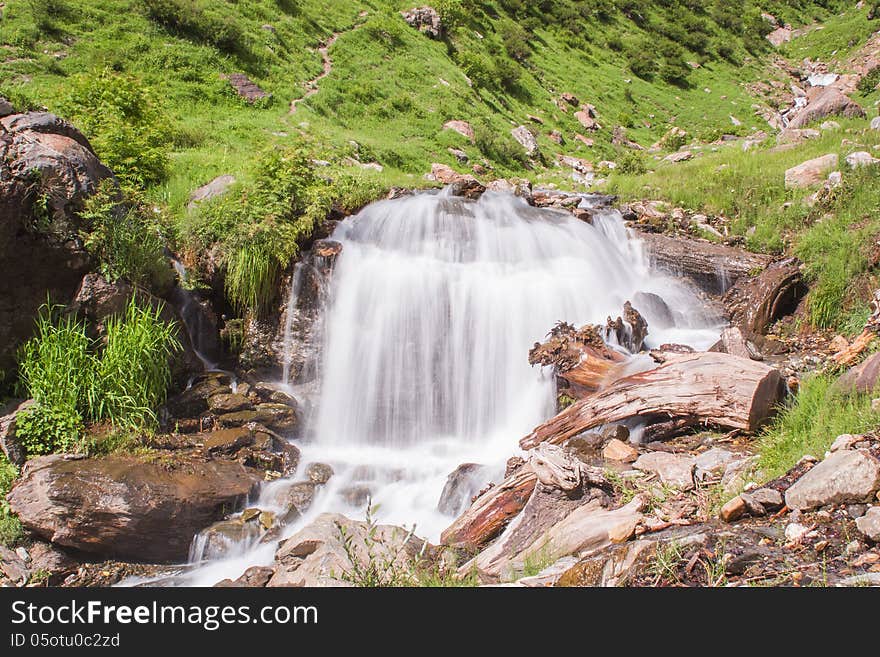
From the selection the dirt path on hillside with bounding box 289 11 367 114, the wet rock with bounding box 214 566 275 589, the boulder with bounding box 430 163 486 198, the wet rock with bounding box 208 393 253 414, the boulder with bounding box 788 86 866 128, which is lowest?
the wet rock with bounding box 214 566 275 589

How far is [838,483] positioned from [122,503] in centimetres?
677

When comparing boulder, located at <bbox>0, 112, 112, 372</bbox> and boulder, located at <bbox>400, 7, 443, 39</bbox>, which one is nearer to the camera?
boulder, located at <bbox>0, 112, 112, 372</bbox>

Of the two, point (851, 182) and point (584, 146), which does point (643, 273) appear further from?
point (584, 146)

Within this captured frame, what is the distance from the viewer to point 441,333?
968 centimetres

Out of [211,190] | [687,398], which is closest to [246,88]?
[211,190]

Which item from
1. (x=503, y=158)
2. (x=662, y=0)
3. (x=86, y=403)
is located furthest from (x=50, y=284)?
(x=662, y=0)

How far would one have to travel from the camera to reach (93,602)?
136 inches

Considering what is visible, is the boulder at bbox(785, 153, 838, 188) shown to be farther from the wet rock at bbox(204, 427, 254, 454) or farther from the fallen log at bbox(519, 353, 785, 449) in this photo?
the wet rock at bbox(204, 427, 254, 454)

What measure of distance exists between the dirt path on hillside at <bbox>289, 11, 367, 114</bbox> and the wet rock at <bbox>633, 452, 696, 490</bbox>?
17414 mm

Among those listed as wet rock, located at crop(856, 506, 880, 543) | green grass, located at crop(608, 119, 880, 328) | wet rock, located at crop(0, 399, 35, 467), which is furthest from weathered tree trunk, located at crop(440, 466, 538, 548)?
green grass, located at crop(608, 119, 880, 328)

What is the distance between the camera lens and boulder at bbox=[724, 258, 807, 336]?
9828 mm

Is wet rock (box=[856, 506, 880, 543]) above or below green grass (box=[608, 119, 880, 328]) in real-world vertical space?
below

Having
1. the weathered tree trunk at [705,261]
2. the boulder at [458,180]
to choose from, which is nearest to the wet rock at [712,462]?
the weathered tree trunk at [705,261]

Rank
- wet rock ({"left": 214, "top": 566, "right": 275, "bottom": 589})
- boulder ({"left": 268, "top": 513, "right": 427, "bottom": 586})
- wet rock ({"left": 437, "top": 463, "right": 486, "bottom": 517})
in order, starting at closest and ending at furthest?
boulder ({"left": 268, "top": 513, "right": 427, "bottom": 586}) → wet rock ({"left": 214, "top": 566, "right": 275, "bottom": 589}) → wet rock ({"left": 437, "top": 463, "right": 486, "bottom": 517})
